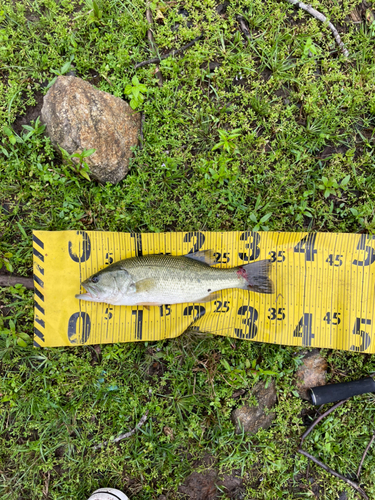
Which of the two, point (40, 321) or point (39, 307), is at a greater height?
point (39, 307)

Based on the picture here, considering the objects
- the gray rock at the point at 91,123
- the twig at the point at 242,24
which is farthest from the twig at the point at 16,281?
the twig at the point at 242,24

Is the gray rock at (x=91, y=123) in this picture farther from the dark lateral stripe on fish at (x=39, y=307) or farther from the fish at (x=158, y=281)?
the dark lateral stripe on fish at (x=39, y=307)

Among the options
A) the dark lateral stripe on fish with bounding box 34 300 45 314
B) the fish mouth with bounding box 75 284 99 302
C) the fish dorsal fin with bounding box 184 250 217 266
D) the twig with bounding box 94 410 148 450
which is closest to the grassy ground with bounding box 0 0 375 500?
the twig with bounding box 94 410 148 450

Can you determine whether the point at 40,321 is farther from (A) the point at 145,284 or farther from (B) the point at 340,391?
(B) the point at 340,391

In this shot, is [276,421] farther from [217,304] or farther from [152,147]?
[152,147]

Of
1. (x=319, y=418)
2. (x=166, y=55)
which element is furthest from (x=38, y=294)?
(x=319, y=418)
